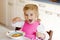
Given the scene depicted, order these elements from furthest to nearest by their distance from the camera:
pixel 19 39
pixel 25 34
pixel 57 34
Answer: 1. pixel 57 34
2. pixel 25 34
3. pixel 19 39

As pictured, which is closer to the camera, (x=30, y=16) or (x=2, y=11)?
(x=30, y=16)

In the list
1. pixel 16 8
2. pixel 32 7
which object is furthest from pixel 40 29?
pixel 16 8

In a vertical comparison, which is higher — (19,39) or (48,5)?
(48,5)

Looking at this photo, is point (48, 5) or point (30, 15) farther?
point (48, 5)

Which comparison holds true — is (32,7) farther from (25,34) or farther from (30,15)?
(25,34)

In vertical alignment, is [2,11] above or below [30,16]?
below

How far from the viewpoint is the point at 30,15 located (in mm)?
1290

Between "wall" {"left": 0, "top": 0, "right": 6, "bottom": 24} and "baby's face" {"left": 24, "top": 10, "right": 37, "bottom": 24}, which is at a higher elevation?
"baby's face" {"left": 24, "top": 10, "right": 37, "bottom": 24}

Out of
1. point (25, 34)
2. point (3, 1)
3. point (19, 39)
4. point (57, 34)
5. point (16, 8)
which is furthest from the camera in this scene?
point (3, 1)

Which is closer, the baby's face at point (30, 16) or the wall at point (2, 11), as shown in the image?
the baby's face at point (30, 16)

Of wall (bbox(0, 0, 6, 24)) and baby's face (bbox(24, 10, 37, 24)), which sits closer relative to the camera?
baby's face (bbox(24, 10, 37, 24))

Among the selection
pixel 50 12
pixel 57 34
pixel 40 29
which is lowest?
pixel 57 34

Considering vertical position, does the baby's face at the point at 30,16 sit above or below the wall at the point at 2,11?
above

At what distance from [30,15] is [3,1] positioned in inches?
53.7
